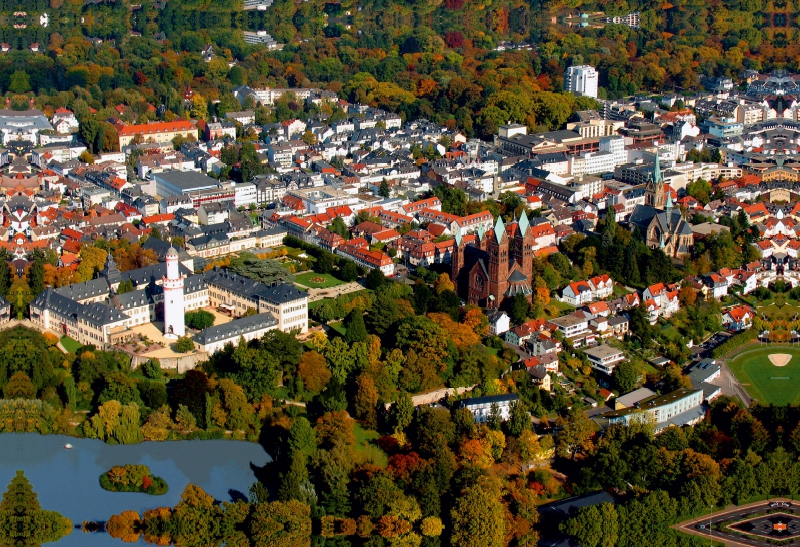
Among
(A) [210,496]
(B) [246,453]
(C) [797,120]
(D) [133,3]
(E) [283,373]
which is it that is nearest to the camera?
(A) [210,496]

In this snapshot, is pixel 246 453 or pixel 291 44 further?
pixel 291 44

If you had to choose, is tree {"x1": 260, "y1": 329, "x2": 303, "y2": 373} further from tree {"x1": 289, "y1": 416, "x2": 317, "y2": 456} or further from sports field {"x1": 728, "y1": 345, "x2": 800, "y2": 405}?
sports field {"x1": 728, "y1": 345, "x2": 800, "y2": 405}

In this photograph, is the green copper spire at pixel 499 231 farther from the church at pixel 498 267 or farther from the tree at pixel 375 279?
the tree at pixel 375 279

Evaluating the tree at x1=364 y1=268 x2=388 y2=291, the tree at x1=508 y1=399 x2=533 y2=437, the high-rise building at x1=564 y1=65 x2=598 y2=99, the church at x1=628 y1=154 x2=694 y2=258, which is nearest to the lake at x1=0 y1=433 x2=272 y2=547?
the tree at x1=508 y1=399 x2=533 y2=437

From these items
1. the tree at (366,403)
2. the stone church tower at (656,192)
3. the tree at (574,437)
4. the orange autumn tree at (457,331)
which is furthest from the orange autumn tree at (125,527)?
the stone church tower at (656,192)

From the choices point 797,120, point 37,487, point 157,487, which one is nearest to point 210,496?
point 157,487

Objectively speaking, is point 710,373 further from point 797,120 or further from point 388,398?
point 797,120
